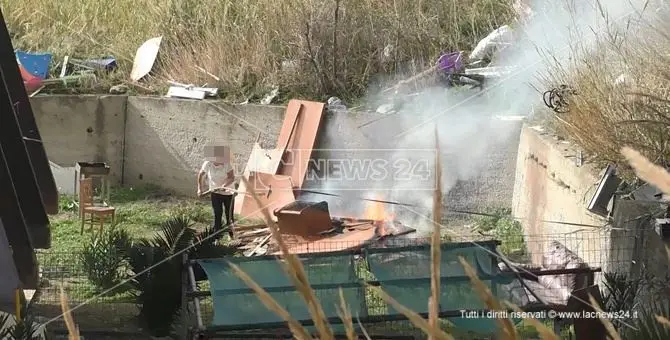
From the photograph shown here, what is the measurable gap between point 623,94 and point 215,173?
6.21 m

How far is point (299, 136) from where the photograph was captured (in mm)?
12664

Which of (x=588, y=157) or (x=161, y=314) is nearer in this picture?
(x=161, y=314)

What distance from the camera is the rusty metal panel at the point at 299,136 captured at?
40.9 feet

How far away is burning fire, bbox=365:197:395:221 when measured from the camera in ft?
37.2

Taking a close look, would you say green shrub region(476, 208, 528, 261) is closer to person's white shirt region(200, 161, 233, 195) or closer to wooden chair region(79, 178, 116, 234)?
person's white shirt region(200, 161, 233, 195)

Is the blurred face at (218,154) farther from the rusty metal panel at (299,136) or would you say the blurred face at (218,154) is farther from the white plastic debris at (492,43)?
the white plastic debris at (492,43)

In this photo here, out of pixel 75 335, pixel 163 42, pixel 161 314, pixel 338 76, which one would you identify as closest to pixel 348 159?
pixel 338 76

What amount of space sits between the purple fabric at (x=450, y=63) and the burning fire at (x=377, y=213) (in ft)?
A: 7.91

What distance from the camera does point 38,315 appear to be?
7.67m

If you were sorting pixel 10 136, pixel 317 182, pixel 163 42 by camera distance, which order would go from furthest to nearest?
1. pixel 163 42
2. pixel 317 182
3. pixel 10 136

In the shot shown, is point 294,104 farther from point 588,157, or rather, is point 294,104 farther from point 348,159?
point 588,157

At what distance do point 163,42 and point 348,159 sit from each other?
4.49m

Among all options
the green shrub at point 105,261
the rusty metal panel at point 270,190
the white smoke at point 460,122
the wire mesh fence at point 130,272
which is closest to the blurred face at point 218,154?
the rusty metal panel at point 270,190

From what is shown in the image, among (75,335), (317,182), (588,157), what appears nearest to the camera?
(75,335)
